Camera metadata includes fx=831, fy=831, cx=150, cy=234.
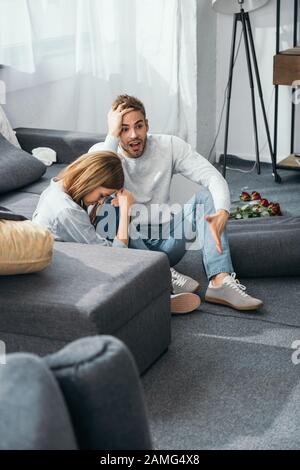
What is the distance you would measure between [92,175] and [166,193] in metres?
0.56

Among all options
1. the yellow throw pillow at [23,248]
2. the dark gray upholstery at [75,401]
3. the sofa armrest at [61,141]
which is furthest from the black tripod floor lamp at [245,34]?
the dark gray upholstery at [75,401]

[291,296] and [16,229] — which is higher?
[16,229]

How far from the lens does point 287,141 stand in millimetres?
5301

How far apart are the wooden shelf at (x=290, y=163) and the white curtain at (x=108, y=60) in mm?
641

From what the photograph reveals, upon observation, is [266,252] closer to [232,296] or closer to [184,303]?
[232,296]

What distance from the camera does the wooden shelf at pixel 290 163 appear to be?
4.96m

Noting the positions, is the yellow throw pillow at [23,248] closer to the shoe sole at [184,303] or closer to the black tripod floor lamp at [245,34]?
the shoe sole at [184,303]

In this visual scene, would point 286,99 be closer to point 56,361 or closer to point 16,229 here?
point 16,229

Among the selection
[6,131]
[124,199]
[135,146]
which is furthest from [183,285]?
[6,131]

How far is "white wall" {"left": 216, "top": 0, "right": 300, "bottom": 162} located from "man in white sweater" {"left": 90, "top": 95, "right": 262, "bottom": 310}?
6.53 feet

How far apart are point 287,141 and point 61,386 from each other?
4327mm
